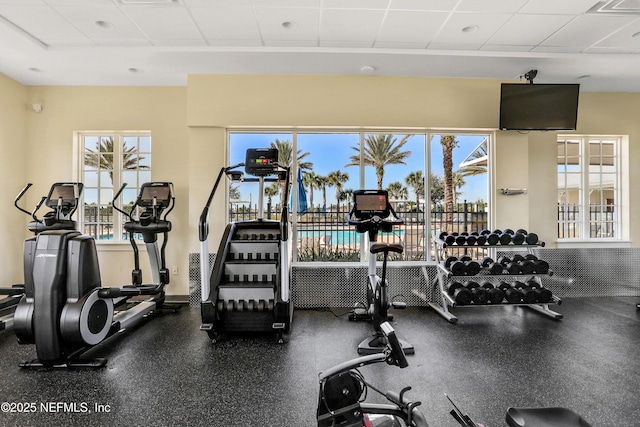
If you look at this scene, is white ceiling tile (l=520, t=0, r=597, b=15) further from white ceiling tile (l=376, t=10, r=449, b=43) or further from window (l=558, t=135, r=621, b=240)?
window (l=558, t=135, r=621, b=240)

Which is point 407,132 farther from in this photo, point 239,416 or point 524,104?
point 239,416

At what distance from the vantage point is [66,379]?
2.74 m

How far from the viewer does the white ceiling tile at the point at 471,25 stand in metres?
3.44

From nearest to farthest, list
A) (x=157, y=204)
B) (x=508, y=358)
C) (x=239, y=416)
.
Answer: (x=239, y=416) → (x=508, y=358) → (x=157, y=204)

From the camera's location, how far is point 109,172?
5.39 m

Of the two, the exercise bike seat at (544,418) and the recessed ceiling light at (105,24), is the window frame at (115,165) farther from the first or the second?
the exercise bike seat at (544,418)

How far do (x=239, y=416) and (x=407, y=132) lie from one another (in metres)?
4.40

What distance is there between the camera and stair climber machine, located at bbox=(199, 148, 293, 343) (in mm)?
3527

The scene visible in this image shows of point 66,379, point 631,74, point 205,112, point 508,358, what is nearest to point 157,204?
point 205,112

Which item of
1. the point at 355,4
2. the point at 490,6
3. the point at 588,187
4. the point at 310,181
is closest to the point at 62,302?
the point at 310,181

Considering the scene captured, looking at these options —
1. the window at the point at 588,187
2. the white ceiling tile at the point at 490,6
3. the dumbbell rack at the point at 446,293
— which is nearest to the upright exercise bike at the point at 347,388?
the dumbbell rack at the point at 446,293

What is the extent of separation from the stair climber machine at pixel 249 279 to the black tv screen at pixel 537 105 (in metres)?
3.49

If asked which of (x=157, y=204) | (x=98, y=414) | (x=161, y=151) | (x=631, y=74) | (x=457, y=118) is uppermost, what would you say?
(x=631, y=74)

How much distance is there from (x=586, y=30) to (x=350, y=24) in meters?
2.83
